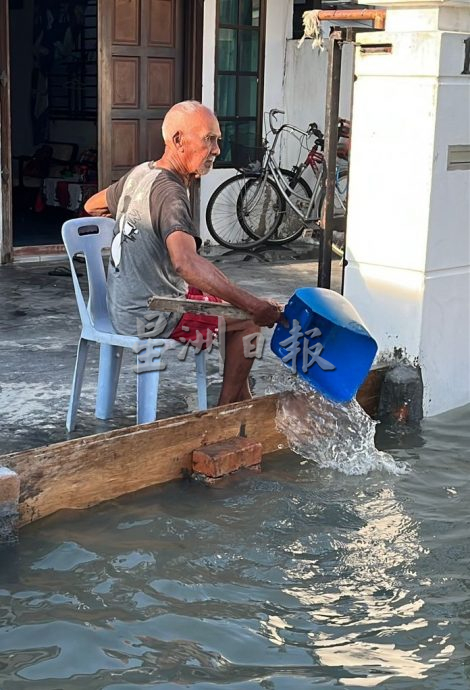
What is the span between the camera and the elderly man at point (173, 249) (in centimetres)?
427

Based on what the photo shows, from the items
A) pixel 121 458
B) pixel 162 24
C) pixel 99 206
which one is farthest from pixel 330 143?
pixel 162 24

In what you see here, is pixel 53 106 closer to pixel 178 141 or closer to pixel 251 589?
pixel 178 141

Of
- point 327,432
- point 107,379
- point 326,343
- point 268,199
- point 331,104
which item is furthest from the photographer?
point 268,199

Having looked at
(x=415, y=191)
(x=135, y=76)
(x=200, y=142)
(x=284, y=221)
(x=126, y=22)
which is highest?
(x=126, y=22)

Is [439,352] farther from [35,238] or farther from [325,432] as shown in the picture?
[35,238]

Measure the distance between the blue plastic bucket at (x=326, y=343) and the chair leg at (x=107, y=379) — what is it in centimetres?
84

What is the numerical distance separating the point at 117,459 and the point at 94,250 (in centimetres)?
141

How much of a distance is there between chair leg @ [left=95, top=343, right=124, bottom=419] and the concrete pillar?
1.42 metres

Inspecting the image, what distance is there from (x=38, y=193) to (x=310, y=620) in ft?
33.2

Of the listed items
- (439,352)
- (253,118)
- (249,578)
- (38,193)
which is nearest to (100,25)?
(253,118)

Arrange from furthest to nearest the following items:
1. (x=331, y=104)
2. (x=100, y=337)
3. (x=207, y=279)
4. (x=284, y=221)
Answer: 1. (x=284, y=221)
2. (x=331, y=104)
3. (x=100, y=337)
4. (x=207, y=279)

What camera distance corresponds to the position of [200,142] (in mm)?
4465

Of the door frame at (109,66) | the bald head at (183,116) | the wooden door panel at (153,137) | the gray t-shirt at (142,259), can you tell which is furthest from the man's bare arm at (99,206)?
the wooden door panel at (153,137)

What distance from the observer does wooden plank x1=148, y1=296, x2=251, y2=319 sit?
424 cm
